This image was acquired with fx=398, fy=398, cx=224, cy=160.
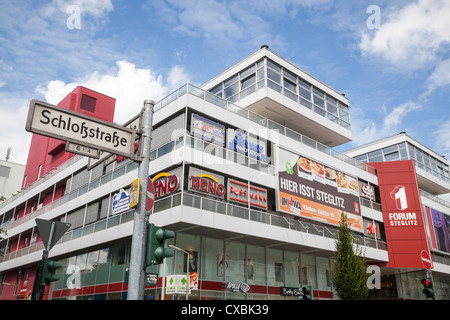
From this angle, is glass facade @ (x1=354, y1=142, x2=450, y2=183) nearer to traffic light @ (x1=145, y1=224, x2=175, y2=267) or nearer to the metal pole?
the metal pole

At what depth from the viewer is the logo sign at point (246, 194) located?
22.7 m

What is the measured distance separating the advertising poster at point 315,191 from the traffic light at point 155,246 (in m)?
18.3

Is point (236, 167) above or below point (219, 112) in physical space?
below

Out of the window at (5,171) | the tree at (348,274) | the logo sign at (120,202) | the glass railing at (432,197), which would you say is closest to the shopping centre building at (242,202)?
the logo sign at (120,202)

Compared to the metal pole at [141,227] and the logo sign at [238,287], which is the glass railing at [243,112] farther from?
the metal pole at [141,227]

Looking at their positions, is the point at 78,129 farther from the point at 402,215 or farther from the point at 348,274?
the point at 402,215

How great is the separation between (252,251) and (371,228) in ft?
39.3

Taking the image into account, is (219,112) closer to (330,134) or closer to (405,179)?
(330,134)

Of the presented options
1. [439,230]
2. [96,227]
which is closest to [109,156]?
[96,227]

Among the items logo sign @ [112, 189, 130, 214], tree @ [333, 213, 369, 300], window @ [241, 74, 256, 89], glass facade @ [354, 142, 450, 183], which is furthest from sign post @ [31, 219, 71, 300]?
glass facade @ [354, 142, 450, 183]

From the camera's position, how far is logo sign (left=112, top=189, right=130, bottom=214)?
2380 cm

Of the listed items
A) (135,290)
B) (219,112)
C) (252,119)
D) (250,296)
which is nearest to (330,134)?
(252,119)

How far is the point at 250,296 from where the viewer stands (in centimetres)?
2319
